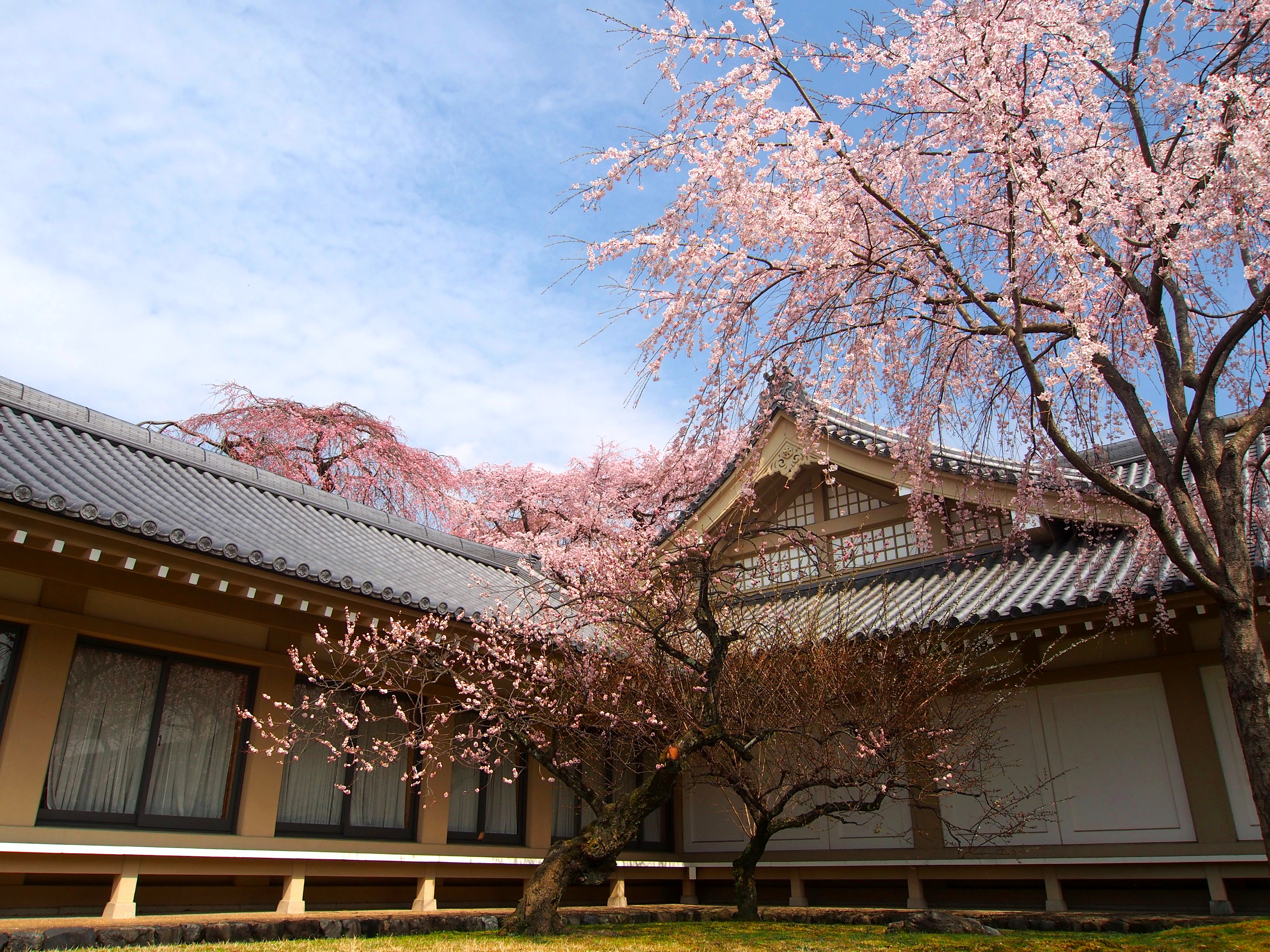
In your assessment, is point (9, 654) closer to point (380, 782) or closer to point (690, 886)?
point (380, 782)

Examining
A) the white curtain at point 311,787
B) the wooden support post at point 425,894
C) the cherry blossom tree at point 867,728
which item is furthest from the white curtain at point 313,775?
the cherry blossom tree at point 867,728

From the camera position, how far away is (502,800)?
936 cm

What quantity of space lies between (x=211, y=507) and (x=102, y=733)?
7.31ft

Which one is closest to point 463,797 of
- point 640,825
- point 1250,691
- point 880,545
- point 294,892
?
point 640,825

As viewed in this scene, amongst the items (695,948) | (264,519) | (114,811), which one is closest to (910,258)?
(695,948)

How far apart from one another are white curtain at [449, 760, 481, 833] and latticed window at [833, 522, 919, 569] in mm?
5279

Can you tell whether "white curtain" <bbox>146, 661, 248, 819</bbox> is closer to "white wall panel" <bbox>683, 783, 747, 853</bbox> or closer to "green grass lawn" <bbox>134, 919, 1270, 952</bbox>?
"green grass lawn" <bbox>134, 919, 1270, 952</bbox>

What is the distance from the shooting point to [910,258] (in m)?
5.91

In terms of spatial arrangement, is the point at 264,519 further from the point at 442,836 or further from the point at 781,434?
the point at 781,434

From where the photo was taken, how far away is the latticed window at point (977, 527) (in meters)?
10.6

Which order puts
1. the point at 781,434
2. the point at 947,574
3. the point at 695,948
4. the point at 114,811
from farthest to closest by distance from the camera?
1. the point at 781,434
2. the point at 947,574
3. the point at 114,811
4. the point at 695,948

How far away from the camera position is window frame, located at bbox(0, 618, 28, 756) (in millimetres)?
5941

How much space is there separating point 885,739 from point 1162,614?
248 centimetres

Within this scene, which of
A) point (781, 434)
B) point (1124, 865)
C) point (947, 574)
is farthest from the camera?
point (781, 434)
